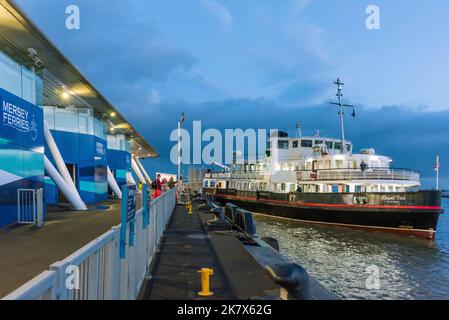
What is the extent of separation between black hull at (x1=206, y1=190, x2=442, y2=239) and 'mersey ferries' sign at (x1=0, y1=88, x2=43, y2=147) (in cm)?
1903

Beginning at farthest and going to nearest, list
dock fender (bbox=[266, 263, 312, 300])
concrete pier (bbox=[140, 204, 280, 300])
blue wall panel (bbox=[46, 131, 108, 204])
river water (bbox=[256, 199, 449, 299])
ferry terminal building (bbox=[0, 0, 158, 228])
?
blue wall panel (bbox=[46, 131, 108, 204]), river water (bbox=[256, 199, 449, 299]), ferry terminal building (bbox=[0, 0, 158, 228]), concrete pier (bbox=[140, 204, 280, 300]), dock fender (bbox=[266, 263, 312, 300])

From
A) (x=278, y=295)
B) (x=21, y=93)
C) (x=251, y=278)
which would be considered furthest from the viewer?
(x=21, y=93)

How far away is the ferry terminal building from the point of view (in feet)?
34.6

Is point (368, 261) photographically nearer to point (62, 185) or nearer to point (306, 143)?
point (62, 185)

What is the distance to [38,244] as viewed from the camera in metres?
8.12

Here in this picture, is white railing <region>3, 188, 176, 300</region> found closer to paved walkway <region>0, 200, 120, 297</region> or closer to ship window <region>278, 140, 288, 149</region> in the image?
paved walkway <region>0, 200, 120, 297</region>

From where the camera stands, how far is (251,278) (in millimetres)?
6027

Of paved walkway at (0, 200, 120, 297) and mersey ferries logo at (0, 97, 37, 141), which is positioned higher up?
mersey ferries logo at (0, 97, 37, 141)

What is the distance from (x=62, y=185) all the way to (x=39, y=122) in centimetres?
325

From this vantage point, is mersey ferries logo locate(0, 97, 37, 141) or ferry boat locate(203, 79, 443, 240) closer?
mersey ferries logo locate(0, 97, 37, 141)

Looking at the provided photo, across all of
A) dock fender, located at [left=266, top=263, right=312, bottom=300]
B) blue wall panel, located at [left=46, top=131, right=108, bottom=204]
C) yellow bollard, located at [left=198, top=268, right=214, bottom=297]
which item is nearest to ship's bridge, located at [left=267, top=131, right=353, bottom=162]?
blue wall panel, located at [left=46, top=131, right=108, bottom=204]

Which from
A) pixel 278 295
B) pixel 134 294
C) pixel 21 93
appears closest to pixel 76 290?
pixel 134 294
